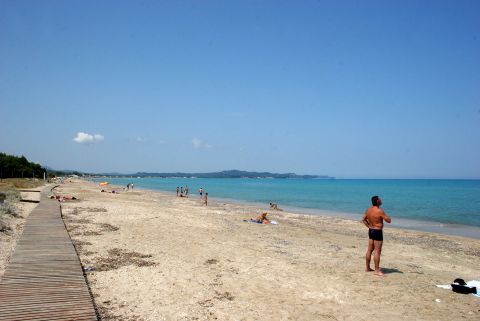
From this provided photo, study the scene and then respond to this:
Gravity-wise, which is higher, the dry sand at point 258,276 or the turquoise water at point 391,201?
the dry sand at point 258,276

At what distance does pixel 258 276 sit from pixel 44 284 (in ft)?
15.1

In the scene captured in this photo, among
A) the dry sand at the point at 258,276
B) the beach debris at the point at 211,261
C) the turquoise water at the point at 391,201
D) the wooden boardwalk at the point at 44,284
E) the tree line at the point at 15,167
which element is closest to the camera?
the wooden boardwalk at the point at 44,284

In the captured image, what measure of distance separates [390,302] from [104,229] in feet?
35.7

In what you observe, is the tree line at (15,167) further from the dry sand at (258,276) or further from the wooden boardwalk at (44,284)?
the wooden boardwalk at (44,284)

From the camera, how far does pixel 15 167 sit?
67375 millimetres

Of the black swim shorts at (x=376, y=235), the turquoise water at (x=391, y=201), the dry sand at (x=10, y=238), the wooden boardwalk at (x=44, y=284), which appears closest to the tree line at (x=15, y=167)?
the turquoise water at (x=391, y=201)

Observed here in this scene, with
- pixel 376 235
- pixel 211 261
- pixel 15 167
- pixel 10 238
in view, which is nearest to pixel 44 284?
pixel 211 261

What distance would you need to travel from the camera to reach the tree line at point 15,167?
63.3m

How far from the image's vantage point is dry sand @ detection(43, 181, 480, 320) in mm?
6547

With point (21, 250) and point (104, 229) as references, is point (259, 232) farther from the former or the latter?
point (21, 250)

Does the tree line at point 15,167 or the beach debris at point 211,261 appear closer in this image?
the beach debris at point 211,261

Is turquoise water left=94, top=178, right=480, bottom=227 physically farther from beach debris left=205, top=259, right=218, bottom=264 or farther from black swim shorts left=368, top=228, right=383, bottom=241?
beach debris left=205, top=259, right=218, bottom=264

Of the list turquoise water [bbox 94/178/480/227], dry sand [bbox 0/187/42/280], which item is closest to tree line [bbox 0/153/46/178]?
turquoise water [bbox 94/178/480/227]

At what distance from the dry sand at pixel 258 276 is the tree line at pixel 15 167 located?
58.7 meters
